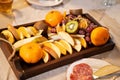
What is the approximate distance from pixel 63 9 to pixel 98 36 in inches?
14.3

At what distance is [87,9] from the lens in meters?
1.13

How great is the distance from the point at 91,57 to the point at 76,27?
12 centimetres

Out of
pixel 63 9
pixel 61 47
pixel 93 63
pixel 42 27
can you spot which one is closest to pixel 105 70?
pixel 93 63

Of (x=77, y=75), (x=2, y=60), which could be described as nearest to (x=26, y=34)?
(x=2, y=60)

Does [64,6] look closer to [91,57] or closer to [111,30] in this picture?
[111,30]

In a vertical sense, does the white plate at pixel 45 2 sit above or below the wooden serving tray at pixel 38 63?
above

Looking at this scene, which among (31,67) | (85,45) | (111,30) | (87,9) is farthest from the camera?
(87,9)

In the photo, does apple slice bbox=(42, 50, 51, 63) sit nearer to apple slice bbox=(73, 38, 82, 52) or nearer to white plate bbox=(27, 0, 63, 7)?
apple slice bbox=(73, 38, 82, 52)

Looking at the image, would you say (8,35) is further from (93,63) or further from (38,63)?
A: (93,63)

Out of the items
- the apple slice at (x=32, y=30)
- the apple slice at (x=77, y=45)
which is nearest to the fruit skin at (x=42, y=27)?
the apple slice at (x=32, y=30)

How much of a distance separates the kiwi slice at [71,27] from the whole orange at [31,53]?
17 centimetres

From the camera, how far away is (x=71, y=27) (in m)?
0.84

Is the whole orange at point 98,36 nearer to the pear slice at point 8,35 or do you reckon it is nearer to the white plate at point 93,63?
the white plate at point 93,63

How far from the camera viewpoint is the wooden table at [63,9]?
0.73 meters
